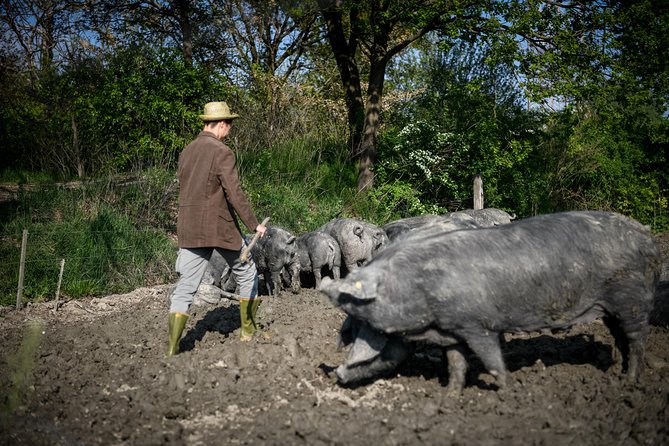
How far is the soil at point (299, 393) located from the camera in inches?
163

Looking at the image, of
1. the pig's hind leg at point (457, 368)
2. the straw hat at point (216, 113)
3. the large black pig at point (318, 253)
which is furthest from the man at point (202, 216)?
the large black pig at point (318, 253)

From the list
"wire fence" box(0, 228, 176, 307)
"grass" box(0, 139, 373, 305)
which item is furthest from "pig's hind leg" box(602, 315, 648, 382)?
"grass" box(0, 139, 373, 305)

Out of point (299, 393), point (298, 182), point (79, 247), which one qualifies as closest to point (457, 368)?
point (299, 393)

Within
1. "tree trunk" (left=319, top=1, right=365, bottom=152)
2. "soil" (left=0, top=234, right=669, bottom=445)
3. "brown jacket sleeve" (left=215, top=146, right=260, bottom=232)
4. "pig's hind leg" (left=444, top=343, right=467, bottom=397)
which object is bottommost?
"soil" (left=0, top=234, right=669, bottom=445)

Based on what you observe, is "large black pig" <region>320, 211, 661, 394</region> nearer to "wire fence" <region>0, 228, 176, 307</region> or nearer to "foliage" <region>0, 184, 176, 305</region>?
"wire fence" <region>0, 228, 176, 307</region>

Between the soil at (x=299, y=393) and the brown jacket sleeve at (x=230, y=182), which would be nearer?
the soil at (x=299, y=393)

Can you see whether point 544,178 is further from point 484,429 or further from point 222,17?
point 484,429

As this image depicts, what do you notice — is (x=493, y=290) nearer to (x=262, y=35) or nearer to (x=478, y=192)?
(x=478, y=192)

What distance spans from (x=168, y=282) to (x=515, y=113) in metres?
9.46

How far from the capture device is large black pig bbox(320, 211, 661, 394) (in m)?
4.57

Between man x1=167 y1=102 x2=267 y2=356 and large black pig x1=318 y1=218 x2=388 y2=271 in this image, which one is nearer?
man x1=167 y1=102 x2=267 y2=356

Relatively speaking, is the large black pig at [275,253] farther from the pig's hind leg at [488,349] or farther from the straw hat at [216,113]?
the pig's hind leg at [488,349]

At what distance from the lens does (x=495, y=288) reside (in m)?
4.65

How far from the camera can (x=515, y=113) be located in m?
15.0
